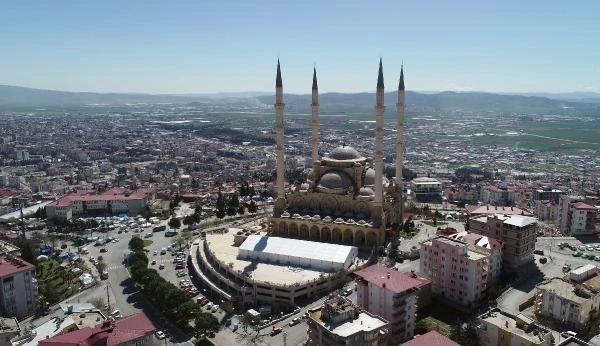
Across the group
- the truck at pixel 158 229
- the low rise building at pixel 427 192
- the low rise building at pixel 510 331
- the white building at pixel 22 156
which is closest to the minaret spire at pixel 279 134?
the truck at pixel 158 229

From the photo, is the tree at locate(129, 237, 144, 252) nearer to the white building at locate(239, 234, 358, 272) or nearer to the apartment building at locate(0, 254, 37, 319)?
the apartment building at locate(0, 254, 37, 319)

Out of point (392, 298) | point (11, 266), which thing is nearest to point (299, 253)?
point (392, 298)

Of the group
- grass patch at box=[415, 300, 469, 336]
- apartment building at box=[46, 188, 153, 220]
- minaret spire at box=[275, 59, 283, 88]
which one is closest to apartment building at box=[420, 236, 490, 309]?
grass patch at box=[415, 300, 469, 336]

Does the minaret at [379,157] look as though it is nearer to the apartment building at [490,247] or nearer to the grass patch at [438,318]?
the apartment building at [490,247]

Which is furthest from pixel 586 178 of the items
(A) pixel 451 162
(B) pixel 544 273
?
(B) pixel 544 273

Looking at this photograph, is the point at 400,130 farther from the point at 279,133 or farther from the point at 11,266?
the point at 11,266
